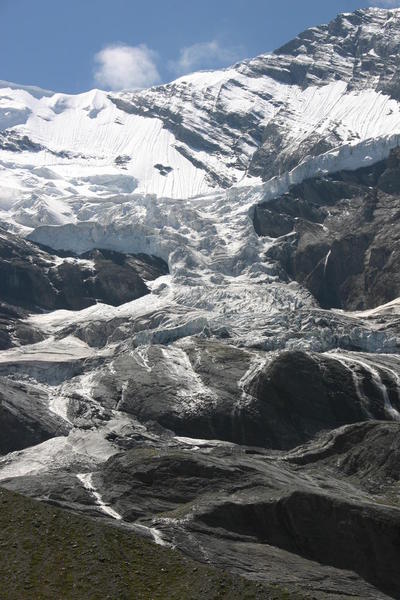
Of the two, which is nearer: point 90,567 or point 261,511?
point 90,567

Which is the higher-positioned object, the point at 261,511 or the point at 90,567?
the point at 261,511

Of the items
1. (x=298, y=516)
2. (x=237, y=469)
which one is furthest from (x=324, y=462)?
(x=298, y=516)

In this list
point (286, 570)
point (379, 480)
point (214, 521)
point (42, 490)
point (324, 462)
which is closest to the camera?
point (286, 570)

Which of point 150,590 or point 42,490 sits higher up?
point 42,490

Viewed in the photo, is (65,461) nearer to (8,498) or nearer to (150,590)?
(8,498)

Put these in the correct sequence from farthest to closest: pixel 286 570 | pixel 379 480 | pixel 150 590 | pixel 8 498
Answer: pixel 379 480 < pixel 286 570 < pixel 8 498 < pixel 150 590

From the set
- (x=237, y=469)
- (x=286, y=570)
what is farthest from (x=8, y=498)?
(x=237, y=469)

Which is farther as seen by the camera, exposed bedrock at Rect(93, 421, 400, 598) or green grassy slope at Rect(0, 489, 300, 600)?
exposed bedrock at Rect(93, 421, 400, 598)

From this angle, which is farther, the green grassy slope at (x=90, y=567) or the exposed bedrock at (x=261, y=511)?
the exposed bedrock at (x=261, y=511)

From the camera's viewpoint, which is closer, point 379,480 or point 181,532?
point 181,532
